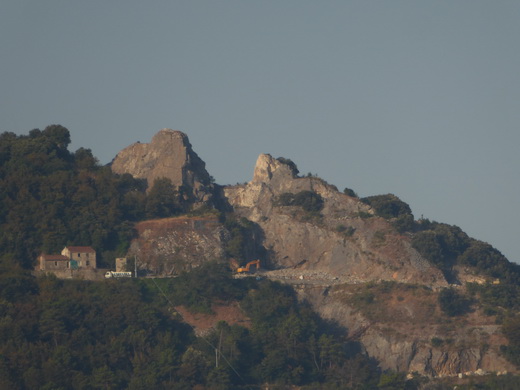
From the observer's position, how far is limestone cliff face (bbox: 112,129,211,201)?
115 m

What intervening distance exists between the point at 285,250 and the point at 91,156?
15957mm

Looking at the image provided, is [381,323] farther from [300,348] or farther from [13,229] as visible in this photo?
[13,229]

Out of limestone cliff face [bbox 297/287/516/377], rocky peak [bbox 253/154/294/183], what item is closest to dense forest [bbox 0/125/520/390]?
limestone cliff face [bbox 297/287/516/377]

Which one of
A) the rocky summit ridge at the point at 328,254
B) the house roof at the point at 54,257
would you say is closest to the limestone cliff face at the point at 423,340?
the rocky summit ridge at the point at 328,254

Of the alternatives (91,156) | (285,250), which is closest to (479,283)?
(285,250)

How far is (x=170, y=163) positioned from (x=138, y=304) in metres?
17.0

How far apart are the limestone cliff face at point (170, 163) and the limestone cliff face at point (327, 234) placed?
13.3 feet

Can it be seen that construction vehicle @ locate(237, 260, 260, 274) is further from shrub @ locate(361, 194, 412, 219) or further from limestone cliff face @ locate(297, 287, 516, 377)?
shrub @ locate(361, 194, 412, 219)

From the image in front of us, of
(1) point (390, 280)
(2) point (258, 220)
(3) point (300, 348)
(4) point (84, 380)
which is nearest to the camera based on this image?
(4) point (84, 380)

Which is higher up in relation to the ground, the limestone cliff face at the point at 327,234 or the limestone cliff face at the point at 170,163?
the limestone cliff face at the point at 170,163

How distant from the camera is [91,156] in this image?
117m

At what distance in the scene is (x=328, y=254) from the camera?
371 ft

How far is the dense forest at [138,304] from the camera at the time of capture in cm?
9588

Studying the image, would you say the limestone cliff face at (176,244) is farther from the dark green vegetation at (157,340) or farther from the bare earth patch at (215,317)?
the bare earth patch at (215,317)
